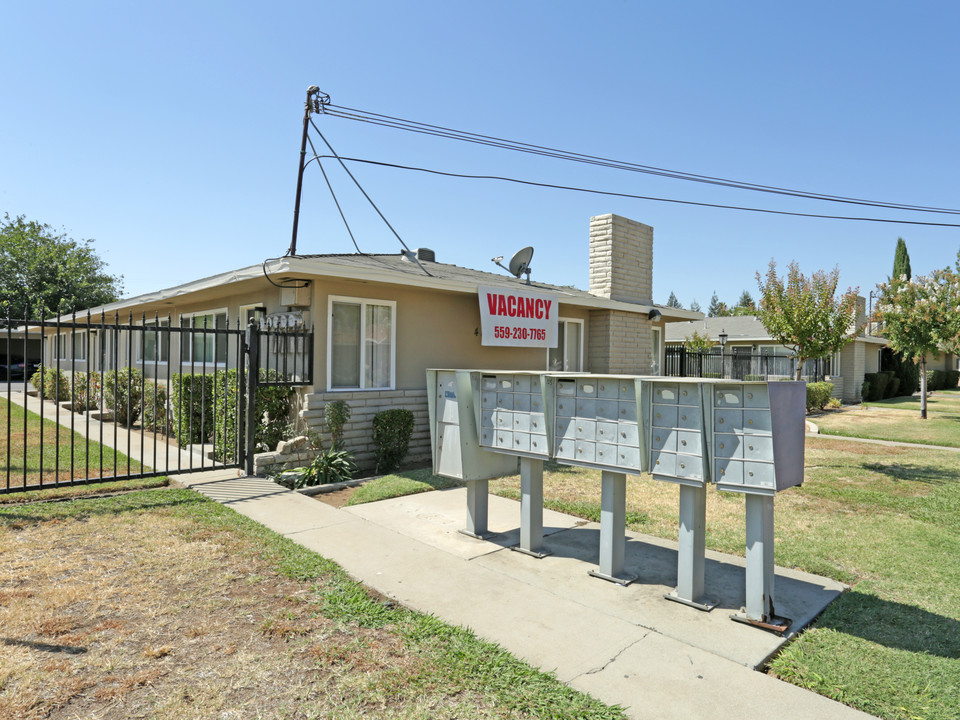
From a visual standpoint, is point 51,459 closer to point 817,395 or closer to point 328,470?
point 328,470

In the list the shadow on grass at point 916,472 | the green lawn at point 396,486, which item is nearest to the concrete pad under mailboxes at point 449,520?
the green lawn at point 396,486

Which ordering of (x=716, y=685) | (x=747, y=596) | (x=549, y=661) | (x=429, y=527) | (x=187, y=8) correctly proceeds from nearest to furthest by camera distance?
(x=716, y=685) → (x=549, y=661) → (x=747, y=596) → (x=429, y=527) → (x=187, y=8)

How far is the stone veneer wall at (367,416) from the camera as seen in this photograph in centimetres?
838

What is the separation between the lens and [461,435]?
526 cm

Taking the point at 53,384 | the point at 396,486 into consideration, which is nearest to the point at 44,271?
the point at 53,384

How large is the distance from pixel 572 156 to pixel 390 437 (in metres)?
9.97

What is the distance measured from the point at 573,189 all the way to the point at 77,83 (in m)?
11.4

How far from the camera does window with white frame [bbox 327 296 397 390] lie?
8789 mm

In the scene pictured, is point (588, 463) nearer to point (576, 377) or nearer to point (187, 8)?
point (576, 377)

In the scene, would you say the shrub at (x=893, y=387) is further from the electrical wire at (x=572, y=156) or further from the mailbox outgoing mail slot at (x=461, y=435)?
the mailbox outgoing mail slot at (x=461, y=435)

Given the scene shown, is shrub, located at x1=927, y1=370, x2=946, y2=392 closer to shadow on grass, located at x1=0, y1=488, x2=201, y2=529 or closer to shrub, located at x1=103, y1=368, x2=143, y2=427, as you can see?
shrub, located at x1=103, y1=368, x2=143, y2=427

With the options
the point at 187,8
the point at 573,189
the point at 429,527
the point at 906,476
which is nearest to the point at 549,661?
the point at 429,527

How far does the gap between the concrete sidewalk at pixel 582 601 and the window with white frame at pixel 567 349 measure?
21.1 feet

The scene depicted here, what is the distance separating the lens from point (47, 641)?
3.34 meters
